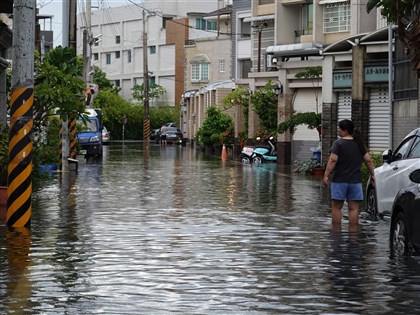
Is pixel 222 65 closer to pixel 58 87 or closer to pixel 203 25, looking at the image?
pixel 203 25

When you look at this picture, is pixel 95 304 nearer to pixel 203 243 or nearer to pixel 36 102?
pixel 203 243

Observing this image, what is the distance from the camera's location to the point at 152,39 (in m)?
119

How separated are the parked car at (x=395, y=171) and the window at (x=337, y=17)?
118ft

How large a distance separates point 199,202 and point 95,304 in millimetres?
14804

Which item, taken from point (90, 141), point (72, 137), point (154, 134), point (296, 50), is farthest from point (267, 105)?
point (154, 134)

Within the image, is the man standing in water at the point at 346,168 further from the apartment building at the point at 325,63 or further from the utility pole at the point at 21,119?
the apartment building at the point at 325,63

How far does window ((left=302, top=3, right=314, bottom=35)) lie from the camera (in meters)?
60.1

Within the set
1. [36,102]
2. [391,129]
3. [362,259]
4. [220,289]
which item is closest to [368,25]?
[391,129]

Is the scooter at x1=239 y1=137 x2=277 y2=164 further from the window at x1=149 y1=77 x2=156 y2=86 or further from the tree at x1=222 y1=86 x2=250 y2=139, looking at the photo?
the window at x1=149 y1=77 x2=156 y2=86

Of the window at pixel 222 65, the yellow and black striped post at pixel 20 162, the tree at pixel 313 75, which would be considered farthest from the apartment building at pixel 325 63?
the window at pixel 222 65

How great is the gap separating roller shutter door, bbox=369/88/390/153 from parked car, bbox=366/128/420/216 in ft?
62.5

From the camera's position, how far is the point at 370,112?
40.7 meters

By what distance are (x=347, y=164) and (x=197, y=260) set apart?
17.1 feet

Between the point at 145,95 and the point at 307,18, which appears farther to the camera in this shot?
the point at 145,95
